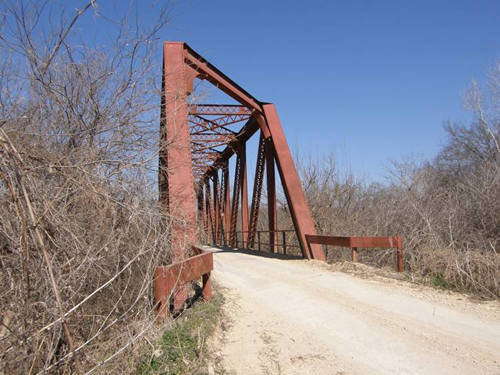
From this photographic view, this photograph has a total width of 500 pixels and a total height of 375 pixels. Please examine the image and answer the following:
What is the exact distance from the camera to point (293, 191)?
9.96 meters

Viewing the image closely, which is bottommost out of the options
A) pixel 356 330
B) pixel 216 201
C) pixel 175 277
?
pixel 356 330

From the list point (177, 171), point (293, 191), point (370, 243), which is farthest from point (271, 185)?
point (177, 171)

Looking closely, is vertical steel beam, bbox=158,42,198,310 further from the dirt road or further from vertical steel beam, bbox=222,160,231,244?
vertical steel beam, bbox=222,160,231,244

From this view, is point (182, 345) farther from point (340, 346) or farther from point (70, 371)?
point (340, 346)

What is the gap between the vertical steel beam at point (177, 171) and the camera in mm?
5025

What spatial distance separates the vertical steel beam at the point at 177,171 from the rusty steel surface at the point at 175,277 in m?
0.32

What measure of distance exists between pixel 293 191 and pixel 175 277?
21.2 ft

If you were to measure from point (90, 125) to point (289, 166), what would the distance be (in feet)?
20.9

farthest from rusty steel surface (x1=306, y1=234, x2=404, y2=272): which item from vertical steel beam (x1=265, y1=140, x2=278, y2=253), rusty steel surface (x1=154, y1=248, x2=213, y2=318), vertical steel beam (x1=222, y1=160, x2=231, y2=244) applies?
vertical steel beam (x1=222, y1=160, x2=231, y2=244)

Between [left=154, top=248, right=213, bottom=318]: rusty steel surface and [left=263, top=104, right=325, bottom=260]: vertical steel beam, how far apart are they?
5.13m

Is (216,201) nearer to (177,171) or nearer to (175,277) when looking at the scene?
(177,171)

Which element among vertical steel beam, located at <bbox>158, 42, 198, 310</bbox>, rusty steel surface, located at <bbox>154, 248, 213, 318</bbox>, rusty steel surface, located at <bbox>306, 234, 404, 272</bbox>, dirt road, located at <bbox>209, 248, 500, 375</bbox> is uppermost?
vertical steel beam, located at <bbox>158, 42, 198, 310</bbox>

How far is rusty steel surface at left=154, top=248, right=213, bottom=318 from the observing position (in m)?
3.62

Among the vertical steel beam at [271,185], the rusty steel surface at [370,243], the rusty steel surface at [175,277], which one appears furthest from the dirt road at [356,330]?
the vertical steel beam at [271,185]
